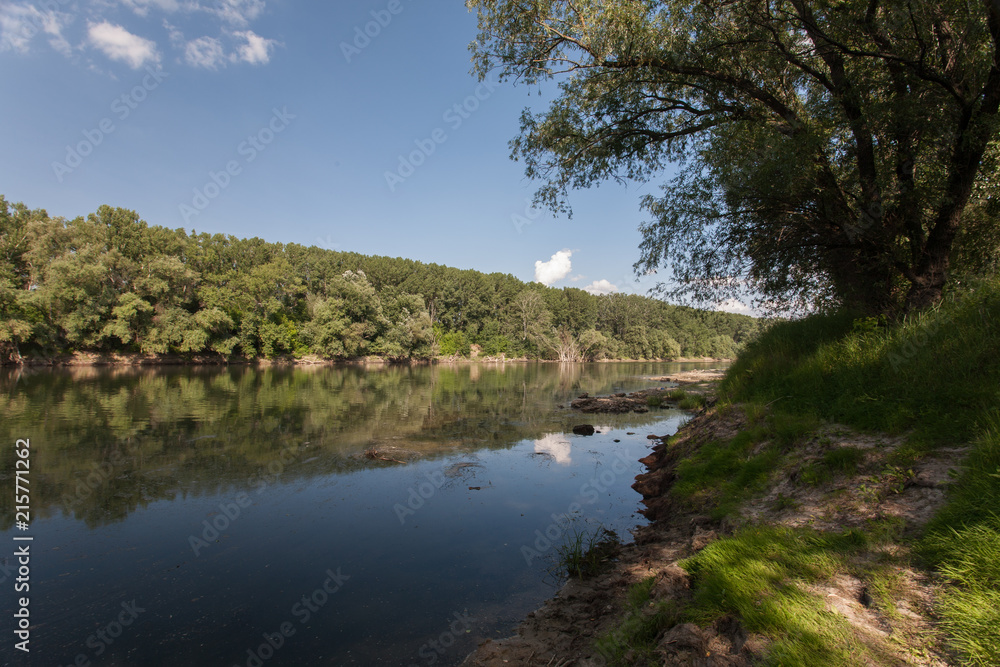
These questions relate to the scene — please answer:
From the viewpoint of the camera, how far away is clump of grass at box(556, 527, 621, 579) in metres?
5.93

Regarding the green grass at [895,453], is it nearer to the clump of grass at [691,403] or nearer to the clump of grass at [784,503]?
the clump of grass at [784,503]

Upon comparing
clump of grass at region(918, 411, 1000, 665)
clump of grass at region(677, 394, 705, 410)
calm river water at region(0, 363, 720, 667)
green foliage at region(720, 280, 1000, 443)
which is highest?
green foliage at region(720, 280, 1000, 443)

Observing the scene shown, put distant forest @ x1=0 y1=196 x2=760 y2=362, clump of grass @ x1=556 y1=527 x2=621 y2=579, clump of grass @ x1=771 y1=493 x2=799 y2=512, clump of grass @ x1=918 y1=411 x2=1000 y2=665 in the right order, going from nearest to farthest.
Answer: clump of grass @ x1=918 y1=411 x2=1000 y2=665 < clump of grass @ x1=771 y1=493 x2=799 y2=512 < clump of grass @ x1=556 y1=527 x2=621 y2=579 < distant forest @ x1=0 y1=196 x2=760 y2=362

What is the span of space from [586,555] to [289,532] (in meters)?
5.10

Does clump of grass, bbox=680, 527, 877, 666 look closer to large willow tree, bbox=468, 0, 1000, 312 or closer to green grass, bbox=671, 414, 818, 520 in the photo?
green grass, bbox=671, 414, 818, 520

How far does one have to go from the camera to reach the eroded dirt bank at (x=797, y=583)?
2955 mm

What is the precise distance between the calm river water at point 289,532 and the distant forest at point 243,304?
6843 mm

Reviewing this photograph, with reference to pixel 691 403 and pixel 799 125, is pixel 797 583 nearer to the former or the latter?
pixel 799 125

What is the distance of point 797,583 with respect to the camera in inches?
140

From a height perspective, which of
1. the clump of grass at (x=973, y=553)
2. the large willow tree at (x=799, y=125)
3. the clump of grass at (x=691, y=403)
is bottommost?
the clump of grass at (x=691, y=403)

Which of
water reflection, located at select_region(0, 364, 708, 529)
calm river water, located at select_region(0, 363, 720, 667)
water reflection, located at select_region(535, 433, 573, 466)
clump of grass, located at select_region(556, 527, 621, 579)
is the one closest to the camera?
calm river water, located at select_region(0, 363, 720, 667)

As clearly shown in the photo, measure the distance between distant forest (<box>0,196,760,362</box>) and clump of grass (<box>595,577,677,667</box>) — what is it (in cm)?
848

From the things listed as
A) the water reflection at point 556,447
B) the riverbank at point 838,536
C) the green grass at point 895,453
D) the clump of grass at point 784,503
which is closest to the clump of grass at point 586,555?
the riverbank at point 838,536

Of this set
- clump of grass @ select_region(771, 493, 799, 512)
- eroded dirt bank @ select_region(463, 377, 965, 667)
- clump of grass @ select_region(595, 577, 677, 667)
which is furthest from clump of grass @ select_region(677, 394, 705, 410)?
clump of grass @ select_region(595, 577, 677, 667)
